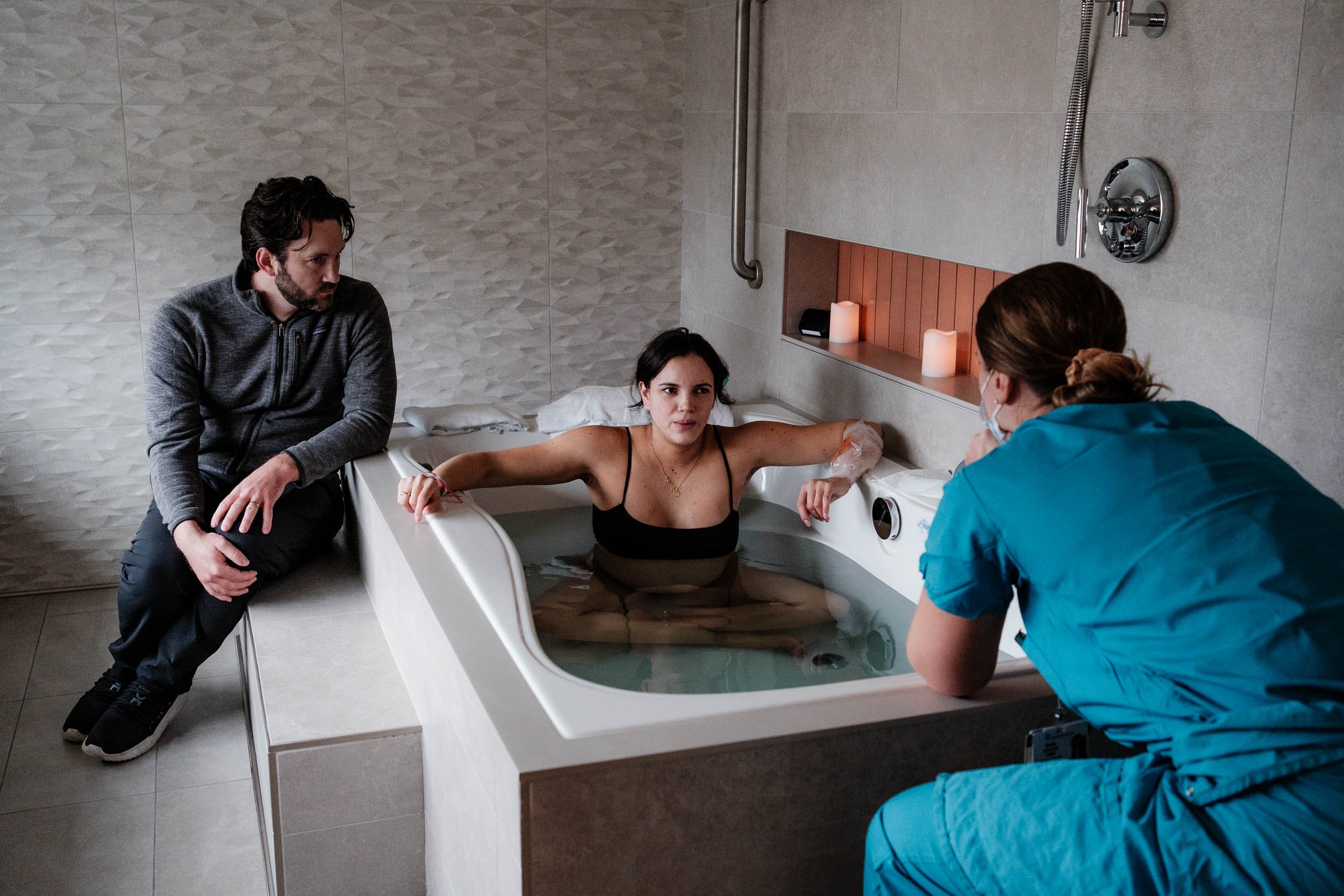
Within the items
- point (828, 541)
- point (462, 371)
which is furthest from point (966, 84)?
point (462, 371)

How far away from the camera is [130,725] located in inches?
97.7

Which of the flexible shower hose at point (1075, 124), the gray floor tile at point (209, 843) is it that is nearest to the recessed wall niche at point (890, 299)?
the flexible shower hose at point (1075, 124)

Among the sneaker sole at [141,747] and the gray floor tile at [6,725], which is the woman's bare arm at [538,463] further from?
the gray floor tile at [6,725]

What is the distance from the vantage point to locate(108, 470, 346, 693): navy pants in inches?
96.4

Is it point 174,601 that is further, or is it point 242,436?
point 242,436

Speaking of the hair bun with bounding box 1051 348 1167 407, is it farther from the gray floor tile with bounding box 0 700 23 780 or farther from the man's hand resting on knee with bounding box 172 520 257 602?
the gray floor tile with bounding box 0 700 23 780

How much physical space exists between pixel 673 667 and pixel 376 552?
0.71 meters

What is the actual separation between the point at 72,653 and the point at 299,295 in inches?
46.9

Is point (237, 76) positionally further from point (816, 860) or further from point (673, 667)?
point (816, 860)

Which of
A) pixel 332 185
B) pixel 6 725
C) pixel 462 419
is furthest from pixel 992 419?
pixel 332 185

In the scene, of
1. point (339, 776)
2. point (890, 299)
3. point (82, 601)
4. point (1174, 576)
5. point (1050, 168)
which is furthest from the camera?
point (82, 601)

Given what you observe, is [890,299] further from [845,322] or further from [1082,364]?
[1082,364]

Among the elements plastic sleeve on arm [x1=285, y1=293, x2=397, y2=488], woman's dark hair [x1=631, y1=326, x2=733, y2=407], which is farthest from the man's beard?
woman's dark hair [x1=631, y1=326, x2=733, y2=407]

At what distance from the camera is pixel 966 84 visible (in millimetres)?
2312
